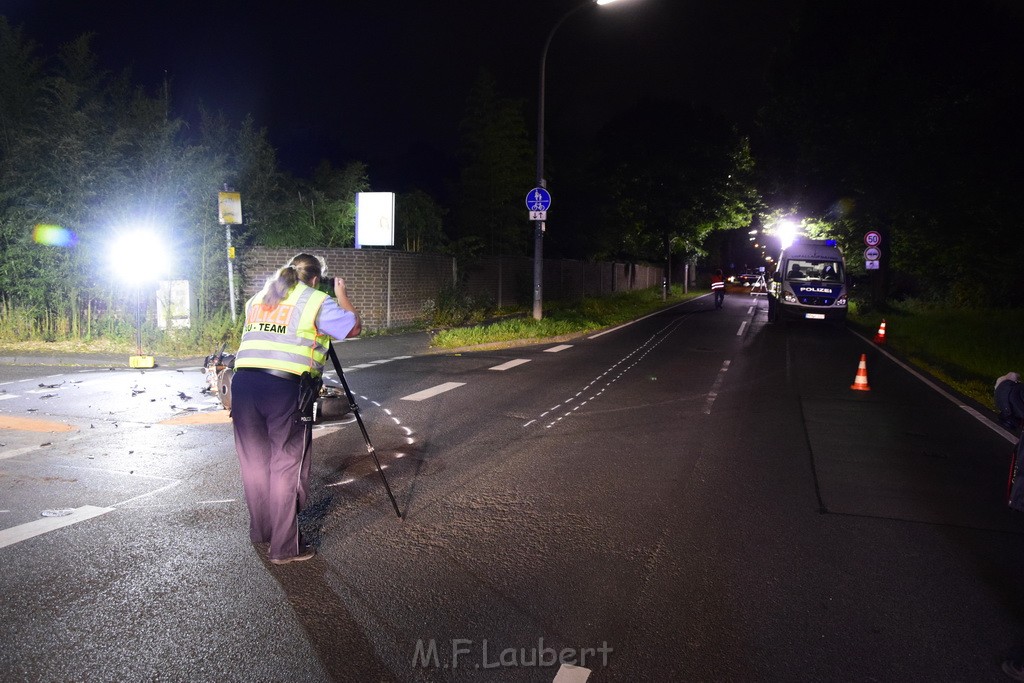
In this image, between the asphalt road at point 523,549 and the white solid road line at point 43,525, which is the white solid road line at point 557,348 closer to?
the asphalt road at point 523,549

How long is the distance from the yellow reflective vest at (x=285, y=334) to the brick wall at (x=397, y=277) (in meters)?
13.2

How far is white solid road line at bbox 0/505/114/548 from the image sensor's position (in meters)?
4.83

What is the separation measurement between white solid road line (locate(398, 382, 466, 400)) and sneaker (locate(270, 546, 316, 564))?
18.6 ft

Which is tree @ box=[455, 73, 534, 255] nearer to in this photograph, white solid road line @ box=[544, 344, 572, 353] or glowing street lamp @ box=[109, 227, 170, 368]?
white solid road line @ box=[544, 344, 572, 353]

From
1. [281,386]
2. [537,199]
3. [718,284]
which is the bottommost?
[281,386]

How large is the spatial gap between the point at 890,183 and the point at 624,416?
84.8 ft

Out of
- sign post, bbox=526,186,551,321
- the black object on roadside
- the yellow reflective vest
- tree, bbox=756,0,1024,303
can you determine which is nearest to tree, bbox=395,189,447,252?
sign post, bbox=526,186,551,321

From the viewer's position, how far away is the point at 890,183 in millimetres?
30406

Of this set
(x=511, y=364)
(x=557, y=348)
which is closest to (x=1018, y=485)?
(x=511, y=364)

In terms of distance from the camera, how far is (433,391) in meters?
10.9

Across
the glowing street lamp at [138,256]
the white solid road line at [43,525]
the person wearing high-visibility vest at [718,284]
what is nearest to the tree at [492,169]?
the person wearing high-visibility vest at [718,284]

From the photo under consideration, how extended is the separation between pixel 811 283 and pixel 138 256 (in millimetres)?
18579

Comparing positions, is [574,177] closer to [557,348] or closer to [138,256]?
[557,348]

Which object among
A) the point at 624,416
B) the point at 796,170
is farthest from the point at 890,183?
the point at 624,416
